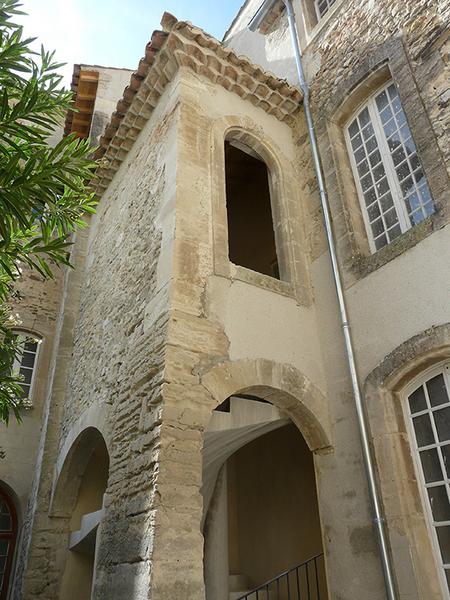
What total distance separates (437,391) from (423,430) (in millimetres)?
360

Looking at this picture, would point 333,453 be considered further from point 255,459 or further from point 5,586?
point 5,586

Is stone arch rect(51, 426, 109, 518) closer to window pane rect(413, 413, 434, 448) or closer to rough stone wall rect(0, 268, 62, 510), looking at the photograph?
rough stone wall rect(0, 268, 62, 510)

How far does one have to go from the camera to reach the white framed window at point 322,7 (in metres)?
7.56

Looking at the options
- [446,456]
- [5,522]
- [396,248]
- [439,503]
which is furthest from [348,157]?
[5,522]

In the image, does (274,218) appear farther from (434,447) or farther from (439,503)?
(439,503)

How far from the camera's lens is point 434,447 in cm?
421

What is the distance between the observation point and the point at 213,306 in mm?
4844

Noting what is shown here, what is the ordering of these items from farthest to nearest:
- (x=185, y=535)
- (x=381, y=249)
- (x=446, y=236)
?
(x=381, y=249)
(x=446, y=236)
(x=185, y=535)

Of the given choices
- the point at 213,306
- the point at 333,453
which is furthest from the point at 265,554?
the point at 213,306

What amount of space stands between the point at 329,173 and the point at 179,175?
1974 mm

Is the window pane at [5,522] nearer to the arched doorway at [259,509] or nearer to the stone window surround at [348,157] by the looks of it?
the arched doorway at [259,509]

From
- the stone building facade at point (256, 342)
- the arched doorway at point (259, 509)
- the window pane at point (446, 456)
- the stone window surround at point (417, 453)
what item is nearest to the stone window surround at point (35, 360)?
the stone building facade at point (256, 342)

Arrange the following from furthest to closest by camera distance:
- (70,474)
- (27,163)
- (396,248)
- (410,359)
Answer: (70,474)
(396,248)
(410,359)
(27,163)

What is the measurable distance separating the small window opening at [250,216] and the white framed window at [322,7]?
2609 mm
